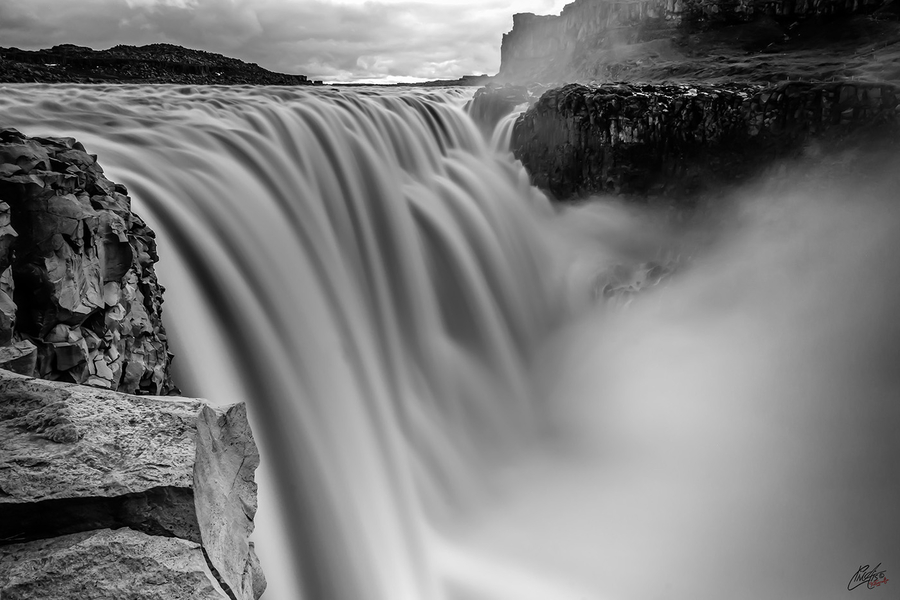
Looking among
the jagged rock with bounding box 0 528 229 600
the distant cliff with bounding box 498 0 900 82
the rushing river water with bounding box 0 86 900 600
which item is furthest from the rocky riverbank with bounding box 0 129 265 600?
the distant cliff with bounding box 498 0 900 82

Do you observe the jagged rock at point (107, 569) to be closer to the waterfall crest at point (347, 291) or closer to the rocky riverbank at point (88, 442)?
the rocky riverbank at point (88, 442)

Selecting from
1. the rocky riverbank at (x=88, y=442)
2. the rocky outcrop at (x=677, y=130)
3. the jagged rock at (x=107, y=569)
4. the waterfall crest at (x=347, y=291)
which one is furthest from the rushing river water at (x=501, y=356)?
the jagged rock at (x=107, y=569)

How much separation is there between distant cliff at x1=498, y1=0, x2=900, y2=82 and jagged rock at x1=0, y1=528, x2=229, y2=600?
13.4 metres

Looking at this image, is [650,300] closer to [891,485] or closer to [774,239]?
[774,239]

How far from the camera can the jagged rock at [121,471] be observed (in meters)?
1.98

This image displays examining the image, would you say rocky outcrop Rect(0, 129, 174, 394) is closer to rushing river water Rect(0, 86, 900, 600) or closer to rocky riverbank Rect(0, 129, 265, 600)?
rocky riverbank Rect(0, 129, 265, 600)

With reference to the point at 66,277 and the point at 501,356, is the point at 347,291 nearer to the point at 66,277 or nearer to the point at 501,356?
the point at 501,356

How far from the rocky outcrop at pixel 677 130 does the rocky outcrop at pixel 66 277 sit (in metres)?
8.67

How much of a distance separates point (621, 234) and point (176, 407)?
981 centimetres

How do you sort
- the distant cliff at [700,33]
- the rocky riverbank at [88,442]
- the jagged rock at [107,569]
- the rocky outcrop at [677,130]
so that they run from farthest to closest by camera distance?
the distant cliff at [700,33], the rocky outcrop at [677,130], the rocky riverbank at [88,442], the jagged rock at [107,569]

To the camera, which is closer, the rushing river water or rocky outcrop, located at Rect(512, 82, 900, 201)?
the rushing river water

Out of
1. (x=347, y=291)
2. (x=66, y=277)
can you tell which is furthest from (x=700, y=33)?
(x=66, y=277)

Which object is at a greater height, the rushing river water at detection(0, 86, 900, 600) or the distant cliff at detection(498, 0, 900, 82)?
the distant cliff at detection(498, 0, 900, 82)

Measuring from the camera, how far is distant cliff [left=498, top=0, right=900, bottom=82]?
46.4 feet
